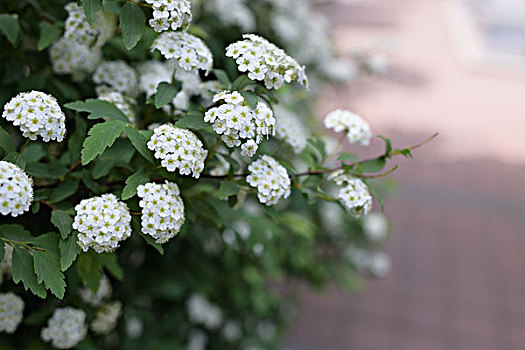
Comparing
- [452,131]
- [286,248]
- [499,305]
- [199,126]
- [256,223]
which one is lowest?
[452,131]

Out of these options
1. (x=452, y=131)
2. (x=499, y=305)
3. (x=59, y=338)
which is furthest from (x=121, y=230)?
(x=452, y=131)

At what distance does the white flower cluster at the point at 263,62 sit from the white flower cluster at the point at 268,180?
184 millimetres

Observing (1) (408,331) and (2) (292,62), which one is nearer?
(2) (292,62)

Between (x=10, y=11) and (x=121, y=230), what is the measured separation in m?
0.83

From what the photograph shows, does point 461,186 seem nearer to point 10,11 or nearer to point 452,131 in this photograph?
point 452,131

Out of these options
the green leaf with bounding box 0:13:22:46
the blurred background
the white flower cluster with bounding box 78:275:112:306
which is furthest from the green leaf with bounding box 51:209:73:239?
the blurred background

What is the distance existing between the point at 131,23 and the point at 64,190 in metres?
0.41

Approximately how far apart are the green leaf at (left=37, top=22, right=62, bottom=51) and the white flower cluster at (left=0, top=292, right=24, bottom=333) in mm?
633

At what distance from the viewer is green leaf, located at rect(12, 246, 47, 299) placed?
1149mm

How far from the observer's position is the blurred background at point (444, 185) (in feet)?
13.7

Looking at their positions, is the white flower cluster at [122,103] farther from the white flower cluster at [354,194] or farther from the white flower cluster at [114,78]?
the white flower cluster at [354,194]

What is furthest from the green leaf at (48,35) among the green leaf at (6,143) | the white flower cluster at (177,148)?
the white flower cluster at (177,148)

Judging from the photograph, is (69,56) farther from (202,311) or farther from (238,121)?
(202,311)

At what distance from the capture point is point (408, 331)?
4.12 m
